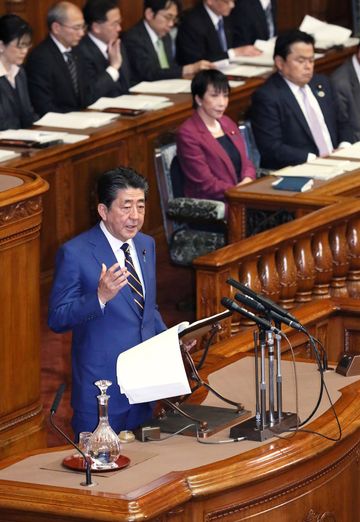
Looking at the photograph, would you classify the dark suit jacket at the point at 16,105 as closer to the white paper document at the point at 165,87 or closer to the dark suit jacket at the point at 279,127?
the white paper document at the point at 165,87

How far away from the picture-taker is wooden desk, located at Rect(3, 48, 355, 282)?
8391 mm

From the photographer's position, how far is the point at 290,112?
28.5 feet

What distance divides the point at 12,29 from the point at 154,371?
524 centimetres

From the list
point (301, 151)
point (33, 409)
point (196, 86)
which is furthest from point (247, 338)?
point (301, 151)

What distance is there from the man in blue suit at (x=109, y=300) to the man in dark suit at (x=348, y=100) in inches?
179

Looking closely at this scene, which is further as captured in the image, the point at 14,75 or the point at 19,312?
the point at 14,75

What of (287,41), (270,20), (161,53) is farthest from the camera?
(270,20)

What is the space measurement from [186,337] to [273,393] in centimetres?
29

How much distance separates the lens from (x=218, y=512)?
363cm

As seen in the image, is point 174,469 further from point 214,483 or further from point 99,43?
point 99,43

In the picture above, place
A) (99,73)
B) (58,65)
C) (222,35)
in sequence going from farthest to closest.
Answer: (222,35) → (99,73) → (58,65)

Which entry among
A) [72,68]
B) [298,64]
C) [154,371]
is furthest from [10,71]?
[154,371]

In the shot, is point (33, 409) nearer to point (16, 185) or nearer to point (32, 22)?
point (16, 185)

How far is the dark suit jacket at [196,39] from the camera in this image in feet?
37.3
